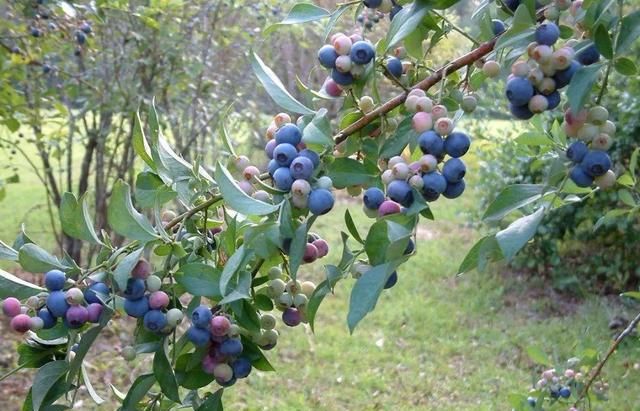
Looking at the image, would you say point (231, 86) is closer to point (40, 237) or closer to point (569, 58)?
point (40, 237)

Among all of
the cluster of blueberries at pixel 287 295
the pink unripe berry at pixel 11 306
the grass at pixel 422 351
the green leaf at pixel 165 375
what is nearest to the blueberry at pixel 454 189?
the cluster of blueberries at pixel 287 295

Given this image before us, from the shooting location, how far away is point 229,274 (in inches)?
26.5

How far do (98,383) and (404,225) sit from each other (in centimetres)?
324

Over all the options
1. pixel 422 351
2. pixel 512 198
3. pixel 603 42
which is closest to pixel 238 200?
pixel 512 198

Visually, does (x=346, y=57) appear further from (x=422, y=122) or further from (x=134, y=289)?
(x=134, y=289)

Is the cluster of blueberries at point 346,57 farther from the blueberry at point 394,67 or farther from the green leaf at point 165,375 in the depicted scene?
the green leaf at point 165,375

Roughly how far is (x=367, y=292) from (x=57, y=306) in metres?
0.31

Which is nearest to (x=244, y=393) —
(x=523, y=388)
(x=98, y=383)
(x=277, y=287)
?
(x=98, y=383)

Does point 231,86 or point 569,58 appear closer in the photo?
point 569,58

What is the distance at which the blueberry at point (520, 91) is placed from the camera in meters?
0.67

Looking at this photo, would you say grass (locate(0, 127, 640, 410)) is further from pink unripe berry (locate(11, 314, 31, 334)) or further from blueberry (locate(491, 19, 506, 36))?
pink unripe berry (locate(11, 314, 31, 334))

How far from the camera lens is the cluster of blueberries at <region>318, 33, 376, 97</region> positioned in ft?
2.43

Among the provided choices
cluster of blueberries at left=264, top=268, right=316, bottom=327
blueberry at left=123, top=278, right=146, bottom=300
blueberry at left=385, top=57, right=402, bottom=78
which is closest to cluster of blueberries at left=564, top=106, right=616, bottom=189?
blueberry at left=385, top=57, right=402, bottom=78

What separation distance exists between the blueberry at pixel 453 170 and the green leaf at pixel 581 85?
0.11 metres
